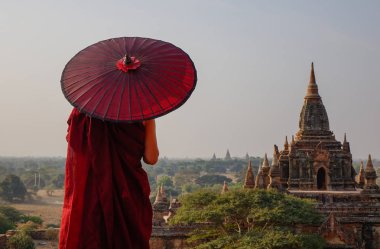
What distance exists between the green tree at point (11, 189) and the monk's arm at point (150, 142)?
64351 mm

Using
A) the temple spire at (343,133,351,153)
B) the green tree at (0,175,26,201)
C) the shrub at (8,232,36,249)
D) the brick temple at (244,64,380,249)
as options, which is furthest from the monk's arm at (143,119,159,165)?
the green tree at (0,175,26,201)

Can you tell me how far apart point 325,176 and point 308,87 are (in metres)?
4.19

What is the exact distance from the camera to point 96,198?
3826mm

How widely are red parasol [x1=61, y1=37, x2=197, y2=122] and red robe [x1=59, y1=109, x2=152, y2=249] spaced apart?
0.53 ft

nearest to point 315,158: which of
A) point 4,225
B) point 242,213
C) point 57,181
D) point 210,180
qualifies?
point 242,213

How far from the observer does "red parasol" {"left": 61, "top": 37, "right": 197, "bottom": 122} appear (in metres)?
3.78

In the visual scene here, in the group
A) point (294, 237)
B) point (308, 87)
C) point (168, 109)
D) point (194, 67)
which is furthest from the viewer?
point (308, 87)

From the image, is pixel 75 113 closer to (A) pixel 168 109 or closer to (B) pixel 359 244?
(A) pixel 168 109

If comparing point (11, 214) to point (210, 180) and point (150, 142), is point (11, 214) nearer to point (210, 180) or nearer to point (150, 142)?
point (150, 142)

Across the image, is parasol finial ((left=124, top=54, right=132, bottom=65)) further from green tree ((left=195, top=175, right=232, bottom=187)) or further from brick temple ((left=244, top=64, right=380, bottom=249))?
green tree ((left=195, top=175, right=232, bottom=187))

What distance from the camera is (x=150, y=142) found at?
13.0 feet

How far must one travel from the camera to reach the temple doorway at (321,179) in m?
26.7

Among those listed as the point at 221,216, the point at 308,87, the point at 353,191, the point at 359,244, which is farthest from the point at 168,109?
the point at 308,87

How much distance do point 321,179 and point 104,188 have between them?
2387cm
